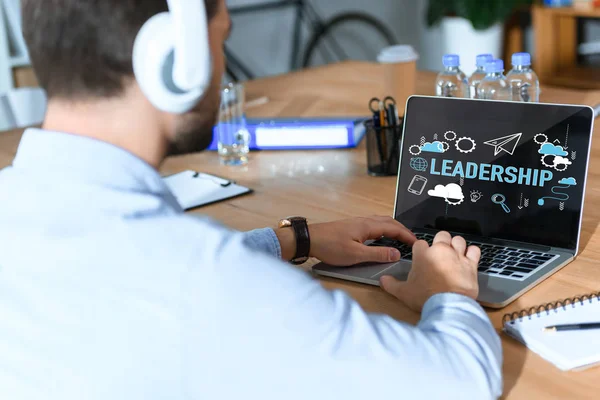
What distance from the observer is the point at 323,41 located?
15.8ft

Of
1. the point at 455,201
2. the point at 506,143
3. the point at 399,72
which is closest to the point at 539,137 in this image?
the point at 506,143

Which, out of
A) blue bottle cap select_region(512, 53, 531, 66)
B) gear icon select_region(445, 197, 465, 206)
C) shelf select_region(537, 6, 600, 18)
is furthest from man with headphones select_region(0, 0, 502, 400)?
shelf select_region(537, 6, 600, 18)

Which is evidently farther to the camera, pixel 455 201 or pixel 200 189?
pixel 200 189

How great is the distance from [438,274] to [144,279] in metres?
0.45

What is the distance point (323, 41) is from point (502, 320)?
13.2 ft

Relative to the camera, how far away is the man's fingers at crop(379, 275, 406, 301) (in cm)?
106

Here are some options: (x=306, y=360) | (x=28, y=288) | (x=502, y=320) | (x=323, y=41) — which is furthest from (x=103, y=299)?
(x=323, y=41)

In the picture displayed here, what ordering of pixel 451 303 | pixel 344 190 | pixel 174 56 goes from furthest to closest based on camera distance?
pixel 344 190 < pixel 451 303 < pixel 174 56

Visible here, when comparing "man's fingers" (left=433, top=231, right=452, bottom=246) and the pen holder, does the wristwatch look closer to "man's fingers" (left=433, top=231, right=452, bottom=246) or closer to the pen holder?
"man's fingers" (left=433, top=231, right=452, bottom=246)

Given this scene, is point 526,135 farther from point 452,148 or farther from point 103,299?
point 103,299

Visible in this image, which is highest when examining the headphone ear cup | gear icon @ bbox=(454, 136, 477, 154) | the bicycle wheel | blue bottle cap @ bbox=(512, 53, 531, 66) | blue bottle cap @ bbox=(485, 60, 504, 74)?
the headphone ear cup

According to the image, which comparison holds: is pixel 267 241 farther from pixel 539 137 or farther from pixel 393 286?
pixel 539 137

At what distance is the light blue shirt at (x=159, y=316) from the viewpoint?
0.70 m

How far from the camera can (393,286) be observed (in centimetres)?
108
